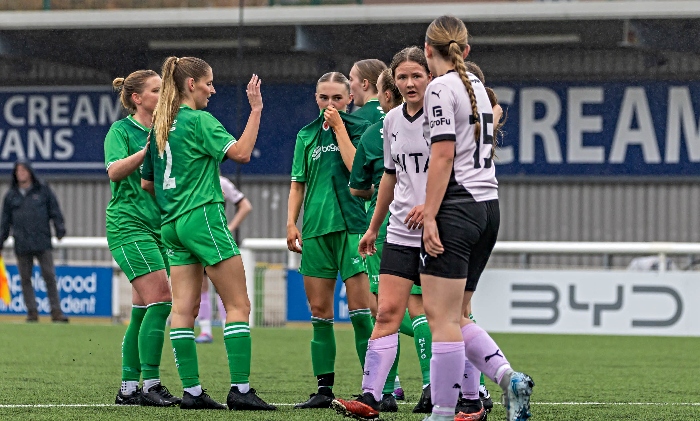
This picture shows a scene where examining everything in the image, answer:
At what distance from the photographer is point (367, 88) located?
7.16 meters

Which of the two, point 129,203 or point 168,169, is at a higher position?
point 168,169

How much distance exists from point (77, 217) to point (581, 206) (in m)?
9.21

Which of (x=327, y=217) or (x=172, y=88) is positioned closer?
(x=172, y=88)

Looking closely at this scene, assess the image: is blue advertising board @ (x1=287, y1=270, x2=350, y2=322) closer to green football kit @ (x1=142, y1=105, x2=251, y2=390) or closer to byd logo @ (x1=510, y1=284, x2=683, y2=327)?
byd logo @ (x1=510, y1=284, x2=683, y2=327)

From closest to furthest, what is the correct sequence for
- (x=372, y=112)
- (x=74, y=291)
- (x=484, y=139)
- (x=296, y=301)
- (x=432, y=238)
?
(x=432, y=238) < (x=484, y=139) < (x=372, y=112) < (x=296, y=301) < (x=74, y=291)

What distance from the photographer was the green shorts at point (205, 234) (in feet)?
21.6

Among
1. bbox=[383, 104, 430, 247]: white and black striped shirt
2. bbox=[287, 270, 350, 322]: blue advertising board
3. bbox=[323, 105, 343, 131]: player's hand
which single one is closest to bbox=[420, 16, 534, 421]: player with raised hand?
bbox=[383, 104, 430, 247]: white and black striped shirt

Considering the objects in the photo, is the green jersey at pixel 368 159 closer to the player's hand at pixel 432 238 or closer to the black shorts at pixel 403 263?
the black shorts at pixel 403 263

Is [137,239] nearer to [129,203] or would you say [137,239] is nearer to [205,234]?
[129,203]

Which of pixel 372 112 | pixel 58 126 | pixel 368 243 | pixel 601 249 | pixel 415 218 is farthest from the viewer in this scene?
pixel 58 126

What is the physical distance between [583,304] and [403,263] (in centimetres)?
924

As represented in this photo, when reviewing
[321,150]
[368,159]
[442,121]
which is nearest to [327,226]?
[321,150]

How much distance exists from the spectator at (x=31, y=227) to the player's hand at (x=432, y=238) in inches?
456

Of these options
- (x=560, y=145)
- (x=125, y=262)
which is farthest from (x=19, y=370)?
(x=560, y=145)
